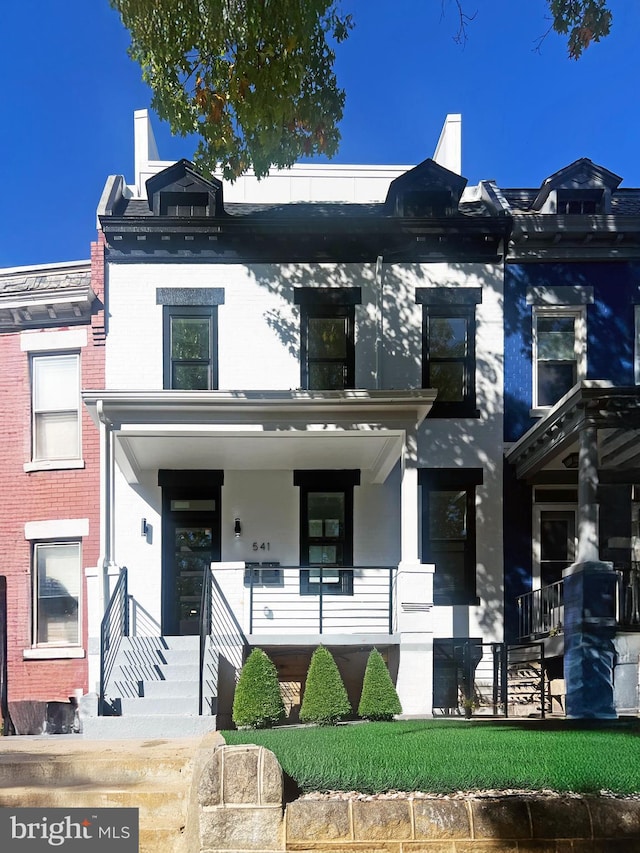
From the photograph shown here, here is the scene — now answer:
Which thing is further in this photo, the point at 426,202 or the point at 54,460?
the point at 426,202

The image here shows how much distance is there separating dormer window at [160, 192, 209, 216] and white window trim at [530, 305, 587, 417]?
18.6ft

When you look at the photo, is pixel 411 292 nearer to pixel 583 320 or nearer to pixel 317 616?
pixel 583 320

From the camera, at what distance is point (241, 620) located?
12.4m

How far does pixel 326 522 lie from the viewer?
1467 cm

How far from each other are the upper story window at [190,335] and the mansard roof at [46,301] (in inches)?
51.0

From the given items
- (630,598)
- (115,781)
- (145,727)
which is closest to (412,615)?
(630,598)

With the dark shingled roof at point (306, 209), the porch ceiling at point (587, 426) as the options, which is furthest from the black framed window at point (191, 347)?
the porch ceiling at point (587, 426)

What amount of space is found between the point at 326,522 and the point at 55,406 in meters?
4.88

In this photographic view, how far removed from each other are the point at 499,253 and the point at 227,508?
6007 mm

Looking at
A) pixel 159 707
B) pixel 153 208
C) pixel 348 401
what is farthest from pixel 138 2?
pixel 159 707

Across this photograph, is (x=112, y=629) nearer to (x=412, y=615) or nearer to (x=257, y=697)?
(x=257, y=697)

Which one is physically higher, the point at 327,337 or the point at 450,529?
the point at 327,337

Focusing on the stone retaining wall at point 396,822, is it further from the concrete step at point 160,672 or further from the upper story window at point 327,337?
the upper story window at point 327,337

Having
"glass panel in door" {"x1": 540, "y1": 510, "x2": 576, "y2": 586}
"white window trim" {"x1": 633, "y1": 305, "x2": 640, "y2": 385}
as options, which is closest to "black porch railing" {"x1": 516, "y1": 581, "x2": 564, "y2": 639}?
"glass panel in door" {"x1": 540, "y1": 510, "x2": 576, "y2": 586}
